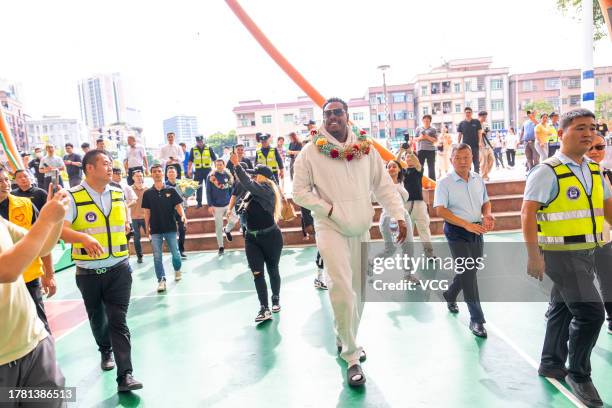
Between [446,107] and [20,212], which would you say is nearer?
[20,212]

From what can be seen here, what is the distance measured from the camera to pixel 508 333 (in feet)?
13.8

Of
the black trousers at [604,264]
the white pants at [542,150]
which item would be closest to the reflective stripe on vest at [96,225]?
the black trousers at [604,264]

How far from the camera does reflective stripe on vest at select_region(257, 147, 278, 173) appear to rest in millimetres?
9828

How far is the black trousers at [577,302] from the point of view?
9.49 ft

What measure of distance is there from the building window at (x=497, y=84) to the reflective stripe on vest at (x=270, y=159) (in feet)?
168

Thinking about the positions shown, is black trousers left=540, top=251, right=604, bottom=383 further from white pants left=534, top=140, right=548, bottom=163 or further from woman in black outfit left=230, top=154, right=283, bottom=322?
white pants left=534, top=140, right=548, bottom=163

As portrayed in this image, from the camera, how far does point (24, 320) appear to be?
1.87m

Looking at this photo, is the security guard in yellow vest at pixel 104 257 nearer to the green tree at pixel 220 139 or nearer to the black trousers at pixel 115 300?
the black trousers at pixel 115 300

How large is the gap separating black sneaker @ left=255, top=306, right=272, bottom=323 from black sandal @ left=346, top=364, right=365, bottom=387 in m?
1.64

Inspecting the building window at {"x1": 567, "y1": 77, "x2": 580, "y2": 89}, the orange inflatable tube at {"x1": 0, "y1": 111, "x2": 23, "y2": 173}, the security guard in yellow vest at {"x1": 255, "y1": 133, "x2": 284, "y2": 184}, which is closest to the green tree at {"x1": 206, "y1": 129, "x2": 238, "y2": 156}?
the building window at {"x1": 567, "y1": 77, "x2": 580, "y2": 89}

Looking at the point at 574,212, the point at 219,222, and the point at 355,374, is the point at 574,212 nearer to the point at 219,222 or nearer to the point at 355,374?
the point at 355,374

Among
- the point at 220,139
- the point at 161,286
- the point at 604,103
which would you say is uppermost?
the point at 604,103

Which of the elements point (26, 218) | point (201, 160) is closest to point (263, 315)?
point (26, 218)

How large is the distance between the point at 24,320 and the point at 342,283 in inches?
82.1
